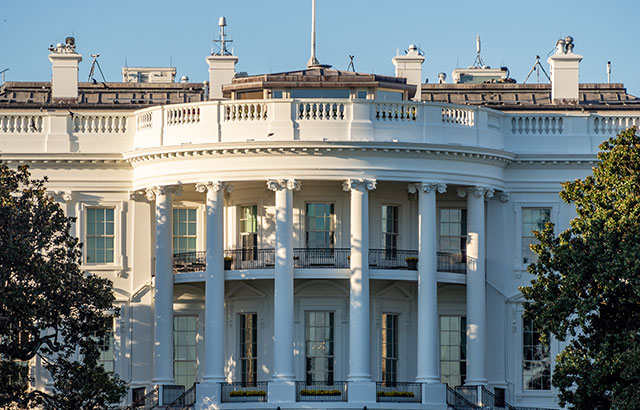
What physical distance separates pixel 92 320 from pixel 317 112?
10.6 metres

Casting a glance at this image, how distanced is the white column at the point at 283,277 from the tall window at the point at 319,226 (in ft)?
8.18

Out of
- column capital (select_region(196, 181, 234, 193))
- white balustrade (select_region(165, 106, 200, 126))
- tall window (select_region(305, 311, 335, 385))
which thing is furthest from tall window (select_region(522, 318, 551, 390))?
white balustrade (select_region(165, 106, 200, 126))

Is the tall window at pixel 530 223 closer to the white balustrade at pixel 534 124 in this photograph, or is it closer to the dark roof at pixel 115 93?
the white balustrade at pixel 534 124

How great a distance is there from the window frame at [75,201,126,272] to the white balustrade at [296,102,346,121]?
302 inches

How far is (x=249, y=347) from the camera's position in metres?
60.2

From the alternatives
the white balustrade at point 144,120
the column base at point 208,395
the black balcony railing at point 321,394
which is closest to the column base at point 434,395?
the black balcony railing at point 321,394

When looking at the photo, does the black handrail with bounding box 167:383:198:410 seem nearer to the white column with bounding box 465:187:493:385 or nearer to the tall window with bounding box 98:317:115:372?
the tall window with bounding box 98:317:115:372

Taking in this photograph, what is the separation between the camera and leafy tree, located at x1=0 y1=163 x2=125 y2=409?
49531 millimetres

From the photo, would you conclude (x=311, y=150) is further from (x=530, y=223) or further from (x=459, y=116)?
(x=530, y=223)

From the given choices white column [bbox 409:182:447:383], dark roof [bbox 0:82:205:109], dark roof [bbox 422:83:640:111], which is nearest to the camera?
white column [bbox 409:182:447:383]

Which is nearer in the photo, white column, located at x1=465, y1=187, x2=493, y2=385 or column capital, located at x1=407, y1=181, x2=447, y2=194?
column capital, located at x1=407, y1=181, x2=447, y2=194

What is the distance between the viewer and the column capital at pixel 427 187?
57844 millimetres

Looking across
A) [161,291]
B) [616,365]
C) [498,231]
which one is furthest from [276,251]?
[616,365]

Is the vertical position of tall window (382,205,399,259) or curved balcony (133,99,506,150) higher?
curved balcony (133,99,506,150)
